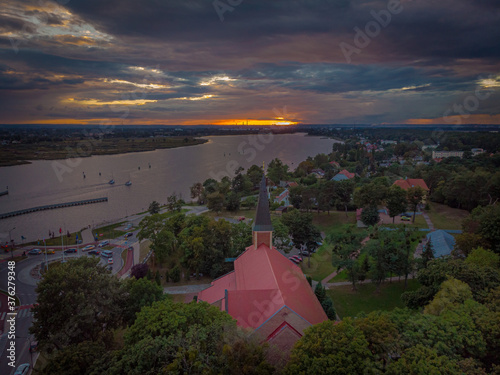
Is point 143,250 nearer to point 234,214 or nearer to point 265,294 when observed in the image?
point 234,214

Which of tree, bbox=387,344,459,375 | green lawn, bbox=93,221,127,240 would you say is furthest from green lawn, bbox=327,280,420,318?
green lawn, bbox=93,221,127,240

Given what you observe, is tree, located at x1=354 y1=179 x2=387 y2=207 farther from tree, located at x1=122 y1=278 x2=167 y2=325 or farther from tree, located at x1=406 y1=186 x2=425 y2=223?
tree, located at x1=122 y1=278 x2=167 y2=325

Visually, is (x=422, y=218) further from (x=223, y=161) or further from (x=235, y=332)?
(x=223, y=161)

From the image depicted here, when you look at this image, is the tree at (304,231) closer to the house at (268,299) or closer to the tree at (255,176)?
the house at (268,299)

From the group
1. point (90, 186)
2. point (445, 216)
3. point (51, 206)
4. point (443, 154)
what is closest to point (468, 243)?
point (445, 216)

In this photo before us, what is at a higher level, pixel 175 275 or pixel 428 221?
pixel 428 221
